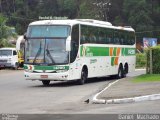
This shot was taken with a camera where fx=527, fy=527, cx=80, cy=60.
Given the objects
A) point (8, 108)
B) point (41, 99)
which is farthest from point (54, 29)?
point (8, 108)

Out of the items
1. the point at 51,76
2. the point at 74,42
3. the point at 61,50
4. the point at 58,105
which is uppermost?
the point at 74,42

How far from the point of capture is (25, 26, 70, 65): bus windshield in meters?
26.3

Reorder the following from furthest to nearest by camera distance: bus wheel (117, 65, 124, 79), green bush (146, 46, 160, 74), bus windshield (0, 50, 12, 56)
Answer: bus windshield (0, 50, 12, 56) → bus wheel (117, 65, 124, 79) → green bush (146, 46, 160, 74)

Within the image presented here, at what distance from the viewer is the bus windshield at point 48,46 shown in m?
26.3

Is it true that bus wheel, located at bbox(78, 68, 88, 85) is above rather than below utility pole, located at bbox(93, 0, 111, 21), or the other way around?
below

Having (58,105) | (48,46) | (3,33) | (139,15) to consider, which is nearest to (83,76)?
(48,46)

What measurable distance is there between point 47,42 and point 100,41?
17.1 ft

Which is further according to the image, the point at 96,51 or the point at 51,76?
the point at 96,51

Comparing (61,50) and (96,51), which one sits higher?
(61,50)

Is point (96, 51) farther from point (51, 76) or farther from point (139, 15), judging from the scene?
point (139, 15)

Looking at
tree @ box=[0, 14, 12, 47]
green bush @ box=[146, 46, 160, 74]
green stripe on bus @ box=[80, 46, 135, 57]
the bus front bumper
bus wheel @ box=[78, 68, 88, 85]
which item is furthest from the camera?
tree @ box=[0, 14, 12, 47]

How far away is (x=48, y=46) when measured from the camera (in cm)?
2642

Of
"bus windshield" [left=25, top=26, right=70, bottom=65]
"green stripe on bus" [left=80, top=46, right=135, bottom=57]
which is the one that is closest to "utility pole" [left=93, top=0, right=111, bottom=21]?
"green stripe on bus" [left=80, top=46, right=135, bottom=57]

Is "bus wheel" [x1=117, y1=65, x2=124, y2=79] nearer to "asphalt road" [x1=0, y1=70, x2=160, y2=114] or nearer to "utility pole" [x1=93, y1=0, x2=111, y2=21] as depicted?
"asphalt road" [x1=0, y1=70, x2=160, y2=114]
